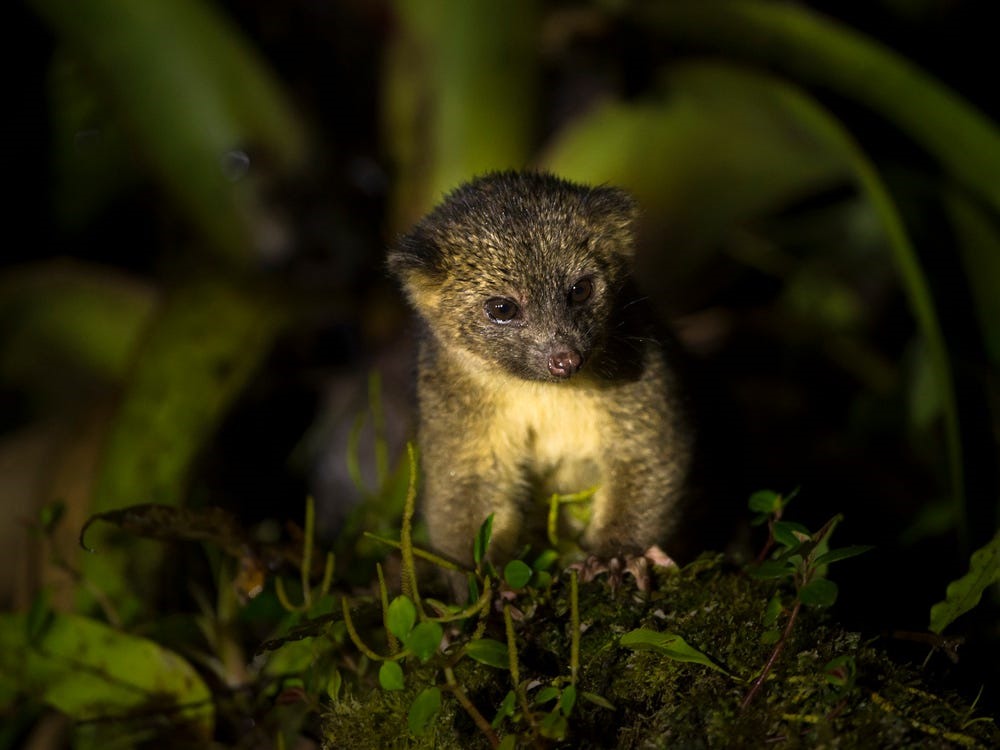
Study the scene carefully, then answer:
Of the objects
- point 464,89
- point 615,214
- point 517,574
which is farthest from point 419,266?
point 464,89

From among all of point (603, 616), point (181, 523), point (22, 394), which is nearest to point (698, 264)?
point (603, 616)

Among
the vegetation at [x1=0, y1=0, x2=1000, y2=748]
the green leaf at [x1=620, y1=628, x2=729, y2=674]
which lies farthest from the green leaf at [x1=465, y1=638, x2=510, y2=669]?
the green leaf at [x1=620, y1=628, x2=729, y2=674]

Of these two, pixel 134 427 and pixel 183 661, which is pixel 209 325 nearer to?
pixel 134 427

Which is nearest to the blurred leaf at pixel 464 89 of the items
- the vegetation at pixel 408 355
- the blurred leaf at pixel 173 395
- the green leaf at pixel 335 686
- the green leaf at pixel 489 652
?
the vegetation at pixel 408 355

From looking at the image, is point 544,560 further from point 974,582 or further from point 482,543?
point 974,582

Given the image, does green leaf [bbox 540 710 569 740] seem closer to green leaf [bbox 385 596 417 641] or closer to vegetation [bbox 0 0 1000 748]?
vegetation [bbox 0 0 1000 748]
